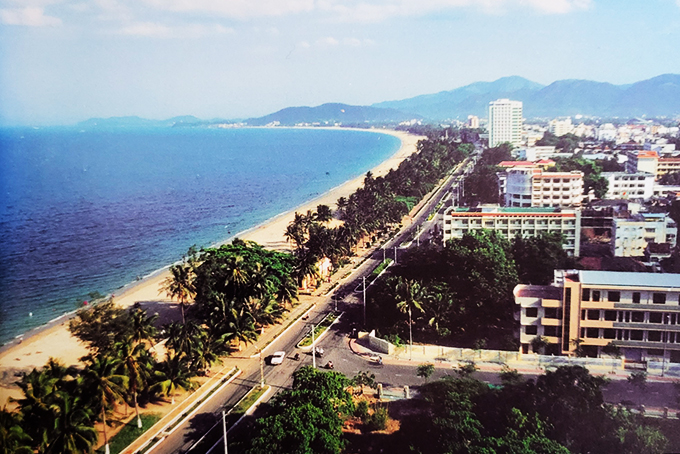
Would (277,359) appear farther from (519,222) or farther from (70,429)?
(519,222)

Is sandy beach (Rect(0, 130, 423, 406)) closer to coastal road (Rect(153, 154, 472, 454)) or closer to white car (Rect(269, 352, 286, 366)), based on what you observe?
coastal road (Rect(153, 154, 472, 454))

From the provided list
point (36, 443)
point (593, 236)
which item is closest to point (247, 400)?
point (36, 443)

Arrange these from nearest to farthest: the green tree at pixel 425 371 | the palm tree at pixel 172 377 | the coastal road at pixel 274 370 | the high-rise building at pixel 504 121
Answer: the coastal road at pixel 274 370 → the palm tree at pixel 172 377 → the green tree at pixel 425 371 → the high-rise building at pixel 504 121

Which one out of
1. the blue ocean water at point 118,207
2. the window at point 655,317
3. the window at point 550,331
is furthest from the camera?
the blue ocean water at point 118,207

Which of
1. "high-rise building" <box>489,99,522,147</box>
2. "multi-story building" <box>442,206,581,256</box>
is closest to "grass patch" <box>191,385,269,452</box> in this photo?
"multi-story building" <box>442,206,581,256</box>

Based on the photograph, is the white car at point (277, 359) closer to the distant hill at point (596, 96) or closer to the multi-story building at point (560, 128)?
the multi-story building at point (560, 128)

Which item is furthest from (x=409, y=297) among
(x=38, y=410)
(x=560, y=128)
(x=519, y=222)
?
(x=560, y=128)

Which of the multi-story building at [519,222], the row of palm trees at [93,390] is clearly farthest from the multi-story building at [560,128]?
the row of palm trees at [93,390]

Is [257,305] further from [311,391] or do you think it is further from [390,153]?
[390,153]
